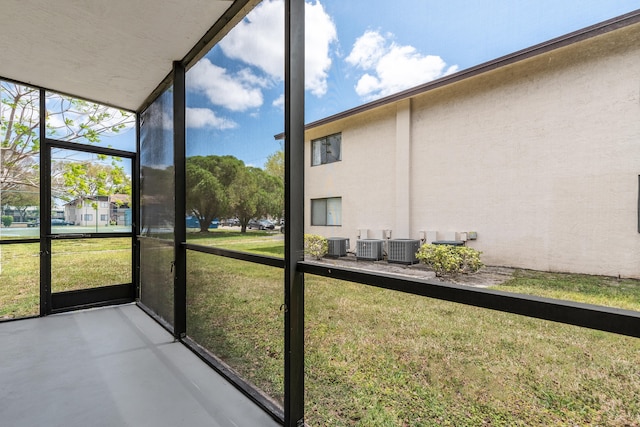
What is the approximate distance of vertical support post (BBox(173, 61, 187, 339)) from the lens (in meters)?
2.97

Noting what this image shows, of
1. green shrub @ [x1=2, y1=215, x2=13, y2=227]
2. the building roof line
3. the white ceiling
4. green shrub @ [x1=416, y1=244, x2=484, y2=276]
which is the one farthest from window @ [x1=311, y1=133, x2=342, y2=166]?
green shrub @ [x1=2, y1=215, x2=13, y2=227]

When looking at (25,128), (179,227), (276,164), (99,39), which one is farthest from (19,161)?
(276,164)

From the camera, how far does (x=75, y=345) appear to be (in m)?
2.90

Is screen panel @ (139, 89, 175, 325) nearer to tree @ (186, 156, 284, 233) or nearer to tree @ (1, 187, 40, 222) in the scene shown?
tree @ (186, 156, 284, 233)

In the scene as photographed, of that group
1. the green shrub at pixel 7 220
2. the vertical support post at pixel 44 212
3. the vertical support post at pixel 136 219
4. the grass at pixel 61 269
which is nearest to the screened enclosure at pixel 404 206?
the vertical support post at pixel 44 212

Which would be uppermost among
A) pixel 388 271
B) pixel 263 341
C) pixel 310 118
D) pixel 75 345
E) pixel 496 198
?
pixel 310 118

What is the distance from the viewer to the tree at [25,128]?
353 centimetres

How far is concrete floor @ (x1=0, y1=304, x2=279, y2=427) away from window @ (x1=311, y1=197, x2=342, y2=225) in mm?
1205

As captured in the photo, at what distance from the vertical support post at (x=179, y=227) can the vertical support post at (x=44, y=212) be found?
76.5 inches

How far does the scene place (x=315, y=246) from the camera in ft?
5.68

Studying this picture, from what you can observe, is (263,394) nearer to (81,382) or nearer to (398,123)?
(81,382)

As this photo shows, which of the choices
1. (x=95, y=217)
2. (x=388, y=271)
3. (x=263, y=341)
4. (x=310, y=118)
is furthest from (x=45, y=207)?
(x=388, y=271)

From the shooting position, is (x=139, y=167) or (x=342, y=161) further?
(x=139, y=167)

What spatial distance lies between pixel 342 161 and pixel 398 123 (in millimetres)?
328
